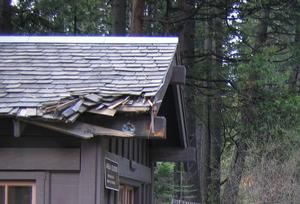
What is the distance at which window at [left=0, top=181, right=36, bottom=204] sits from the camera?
6895mm

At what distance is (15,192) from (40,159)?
0.53 metres

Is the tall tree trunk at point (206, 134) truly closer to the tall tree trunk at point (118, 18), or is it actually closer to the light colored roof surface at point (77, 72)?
the tall tree trunk at point (118, 18)

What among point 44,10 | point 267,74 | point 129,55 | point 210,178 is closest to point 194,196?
point 210,178

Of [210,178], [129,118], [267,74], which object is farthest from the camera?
[210,178]

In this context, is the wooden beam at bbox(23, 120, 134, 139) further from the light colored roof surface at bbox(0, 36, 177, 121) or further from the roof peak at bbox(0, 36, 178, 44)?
the roof peak at bbox(0, 36, 178, 44)

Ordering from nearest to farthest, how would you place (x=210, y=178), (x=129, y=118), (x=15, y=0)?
(x=129, y=118)
(x=15, y=0)
(x=210, y=178)

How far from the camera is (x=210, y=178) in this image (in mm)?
21516

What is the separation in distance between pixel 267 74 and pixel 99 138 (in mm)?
10291

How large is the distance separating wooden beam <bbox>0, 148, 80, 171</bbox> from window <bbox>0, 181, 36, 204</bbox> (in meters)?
0.22

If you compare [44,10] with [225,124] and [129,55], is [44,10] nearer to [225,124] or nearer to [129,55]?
[225,124]

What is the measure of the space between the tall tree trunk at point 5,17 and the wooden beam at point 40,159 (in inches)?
449

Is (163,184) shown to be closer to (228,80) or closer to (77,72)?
(228,80)

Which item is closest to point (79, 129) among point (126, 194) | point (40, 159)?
point (40, 159)

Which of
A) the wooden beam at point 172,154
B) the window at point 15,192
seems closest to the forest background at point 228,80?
the wooden beam at point 172,154
